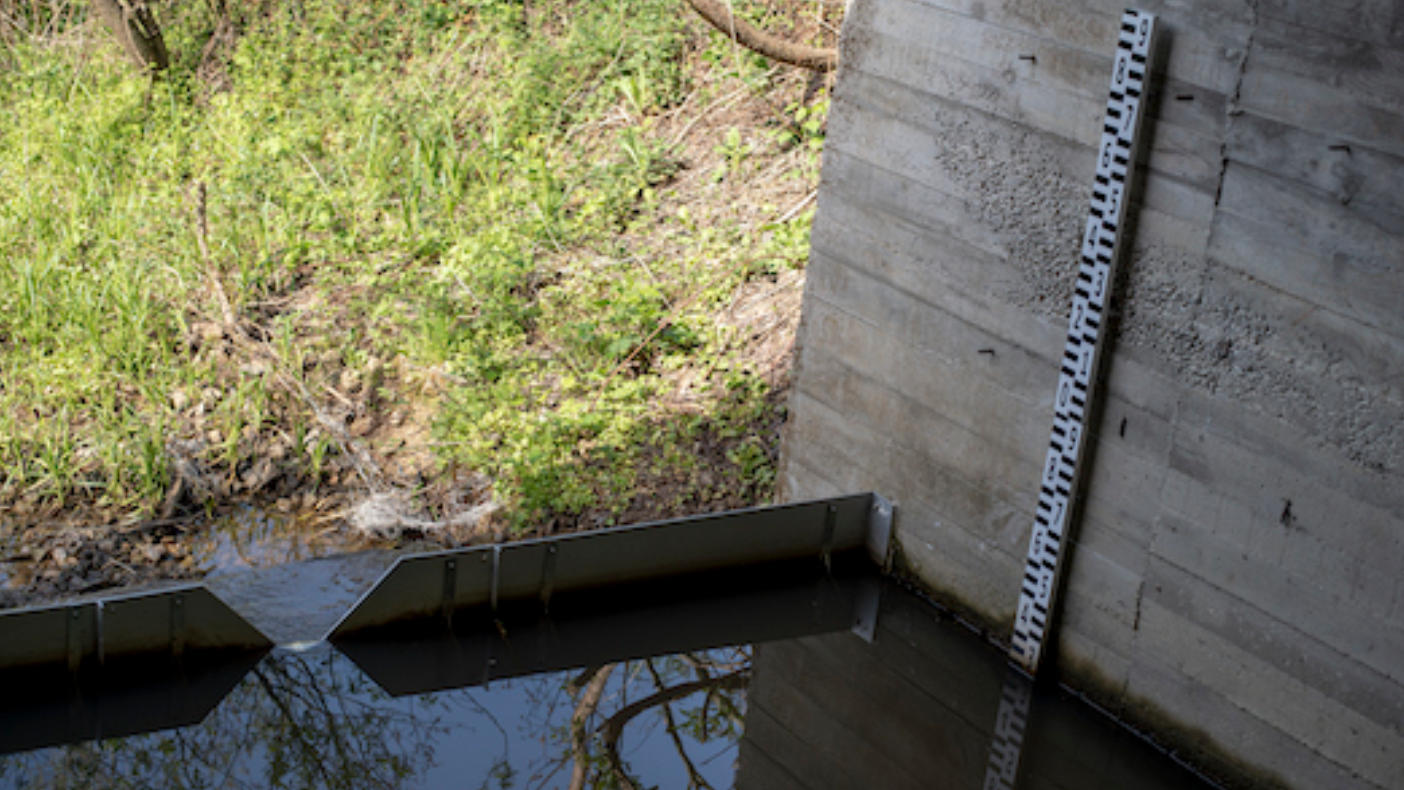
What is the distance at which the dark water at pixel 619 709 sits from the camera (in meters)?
4.81

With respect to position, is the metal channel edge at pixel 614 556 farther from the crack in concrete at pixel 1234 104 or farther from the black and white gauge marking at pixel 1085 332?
the crack in concrete at pixel 1234 104

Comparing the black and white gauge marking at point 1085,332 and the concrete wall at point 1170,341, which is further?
the black and white gauge marking at point 1085,332

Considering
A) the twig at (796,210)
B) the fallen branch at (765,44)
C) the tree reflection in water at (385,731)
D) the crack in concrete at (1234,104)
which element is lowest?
the tree reflection in water at (385,731)

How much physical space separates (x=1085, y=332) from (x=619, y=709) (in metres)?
2.03

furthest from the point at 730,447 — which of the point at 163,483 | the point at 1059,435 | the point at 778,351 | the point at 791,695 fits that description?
the point at 163,483

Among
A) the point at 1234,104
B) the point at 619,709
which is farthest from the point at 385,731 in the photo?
the point at 1234,104

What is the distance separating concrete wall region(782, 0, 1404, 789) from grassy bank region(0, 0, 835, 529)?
4.24 ft

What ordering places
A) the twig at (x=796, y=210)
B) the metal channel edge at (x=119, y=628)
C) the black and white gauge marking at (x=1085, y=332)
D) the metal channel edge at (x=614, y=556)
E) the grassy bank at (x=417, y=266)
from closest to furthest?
the black and white gauge marking at (x=1085, y=332), the metal channel edge at (x=119, y=628), the metal channel edge at (x=614, y=556), the grassy bank at (x=417, y=266), the twig at (x=796, y=210)

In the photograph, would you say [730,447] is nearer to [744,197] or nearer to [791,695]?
[791,695]

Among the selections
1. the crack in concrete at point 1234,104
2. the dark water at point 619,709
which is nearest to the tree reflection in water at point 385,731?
the dark water at point 619,709

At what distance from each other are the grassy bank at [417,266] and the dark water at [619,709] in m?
0.91

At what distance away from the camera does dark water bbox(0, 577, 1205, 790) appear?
481cm

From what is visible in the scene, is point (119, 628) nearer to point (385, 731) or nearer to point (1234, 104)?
point (385, 731)

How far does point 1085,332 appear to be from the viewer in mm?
4680
